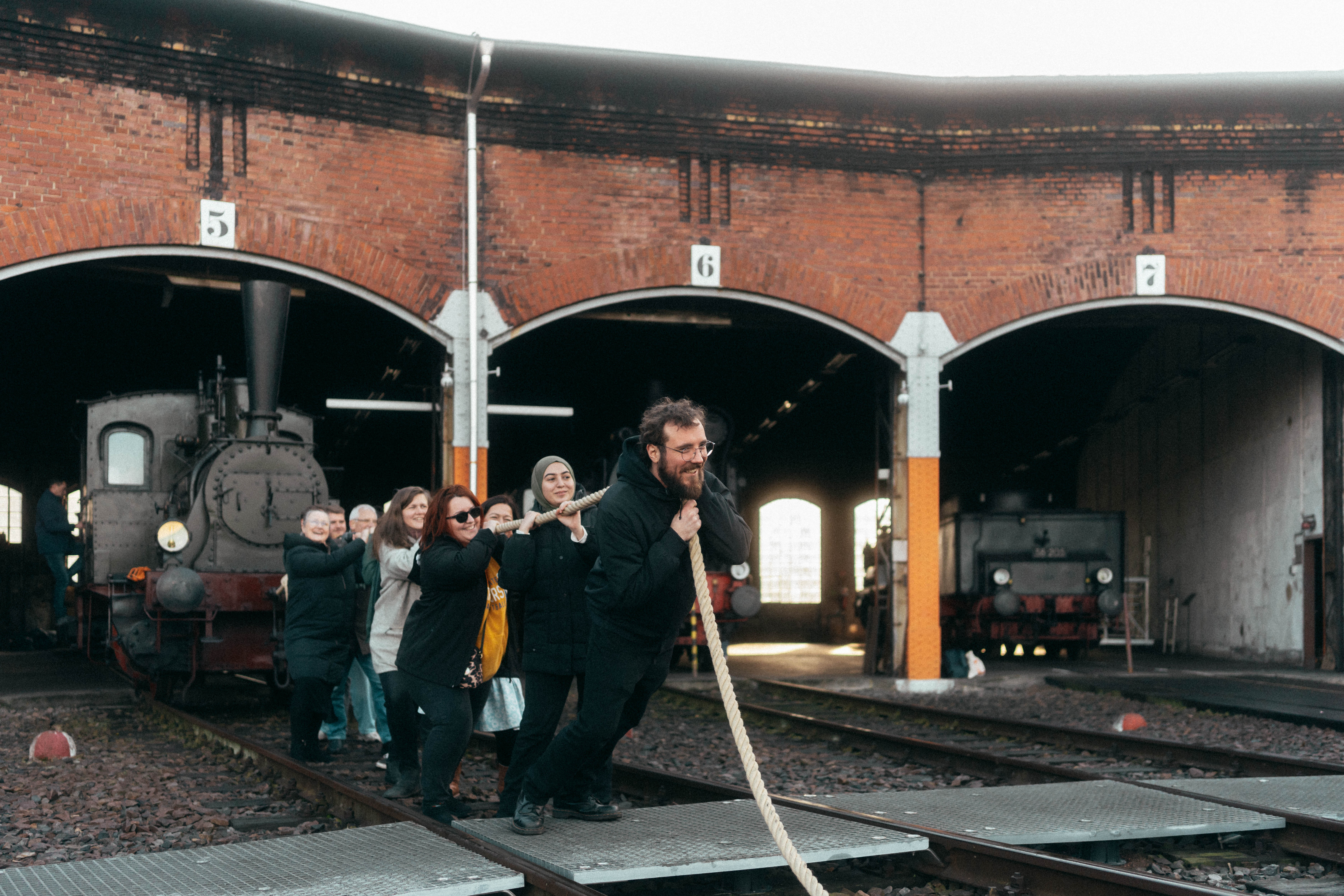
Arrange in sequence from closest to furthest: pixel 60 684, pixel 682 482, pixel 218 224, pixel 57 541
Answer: pixel 682 482, pixel 218 224, pixel 60 684, pixel 57 541

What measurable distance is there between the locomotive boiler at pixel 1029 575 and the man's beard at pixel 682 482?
46.8 ft

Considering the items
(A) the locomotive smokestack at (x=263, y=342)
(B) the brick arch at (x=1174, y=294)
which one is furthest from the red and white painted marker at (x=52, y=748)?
(B) the brick arch at (x=1174, y=294)

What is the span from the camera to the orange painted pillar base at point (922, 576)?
47.8 feet

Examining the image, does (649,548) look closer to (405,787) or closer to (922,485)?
(405,787)

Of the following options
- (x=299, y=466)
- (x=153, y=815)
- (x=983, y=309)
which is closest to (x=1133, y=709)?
(x=983, y=309)

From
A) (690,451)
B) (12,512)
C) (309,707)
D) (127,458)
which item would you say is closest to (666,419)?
(690,451)

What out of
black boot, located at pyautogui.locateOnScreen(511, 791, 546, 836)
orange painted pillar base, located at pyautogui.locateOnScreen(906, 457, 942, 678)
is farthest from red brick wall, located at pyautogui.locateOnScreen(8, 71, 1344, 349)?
black boot, located at pyautogui.locateOnScreen(511, 791, 546, 836)

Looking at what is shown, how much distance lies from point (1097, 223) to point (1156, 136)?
1.17 metres

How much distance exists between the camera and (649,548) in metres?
4.48

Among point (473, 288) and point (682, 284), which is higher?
point (682, 284)

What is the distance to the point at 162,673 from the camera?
35.7 feet

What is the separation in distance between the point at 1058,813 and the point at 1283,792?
5.17 ft

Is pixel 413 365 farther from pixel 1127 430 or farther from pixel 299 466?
pixel 1127 430

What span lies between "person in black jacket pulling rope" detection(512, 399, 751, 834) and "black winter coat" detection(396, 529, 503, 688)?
25.8 inches
